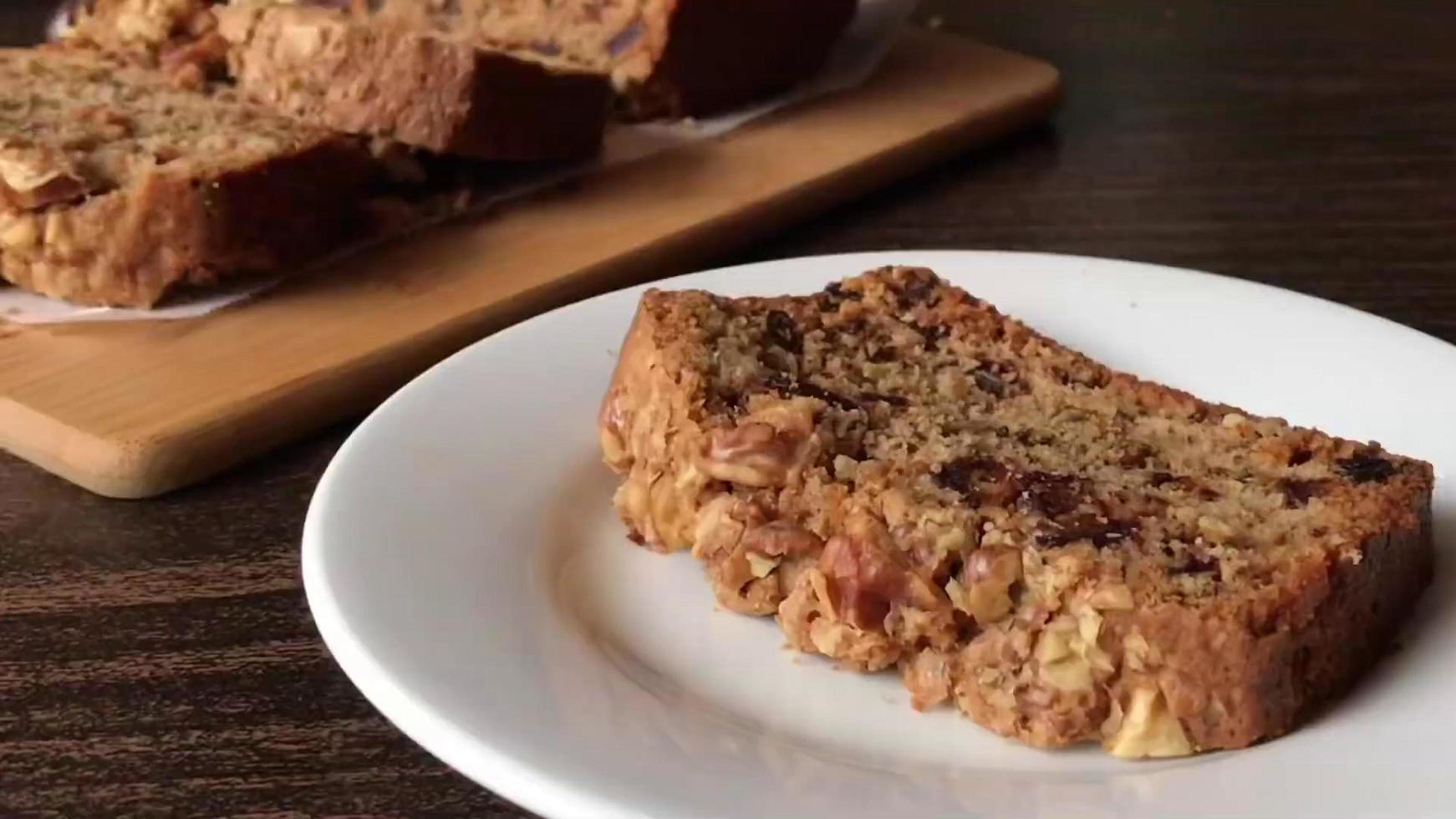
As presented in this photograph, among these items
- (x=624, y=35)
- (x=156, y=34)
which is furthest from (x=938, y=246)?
(x=156, y=34)

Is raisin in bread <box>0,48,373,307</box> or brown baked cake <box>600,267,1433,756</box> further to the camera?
raisin in bread <box>0,48,373,307</box>

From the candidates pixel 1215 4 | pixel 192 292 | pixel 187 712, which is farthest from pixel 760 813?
pixel 1215 4

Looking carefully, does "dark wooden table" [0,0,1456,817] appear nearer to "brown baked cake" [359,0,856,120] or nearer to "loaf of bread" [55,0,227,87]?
"brown baked cake" [359,0,856,120]

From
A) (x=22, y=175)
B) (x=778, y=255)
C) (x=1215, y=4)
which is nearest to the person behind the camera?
(x=22, y=175)

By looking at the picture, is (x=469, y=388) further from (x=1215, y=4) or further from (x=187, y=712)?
(x=1215, y=4)

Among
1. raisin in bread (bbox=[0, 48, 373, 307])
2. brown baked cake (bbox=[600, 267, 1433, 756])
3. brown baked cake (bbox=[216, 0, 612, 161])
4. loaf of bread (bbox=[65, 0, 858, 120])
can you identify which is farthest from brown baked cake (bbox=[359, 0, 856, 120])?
brown baked cake (bbox=[600, 267, 1433, 756])

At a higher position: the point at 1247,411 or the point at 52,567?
the point at 1247,411
